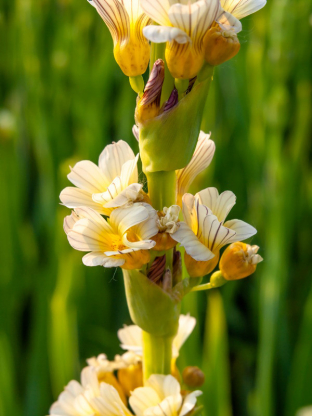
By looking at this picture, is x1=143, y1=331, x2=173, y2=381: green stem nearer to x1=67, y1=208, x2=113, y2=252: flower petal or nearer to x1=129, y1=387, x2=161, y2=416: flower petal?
x1=129, y1=387, x2=161, y2=416: flower petal

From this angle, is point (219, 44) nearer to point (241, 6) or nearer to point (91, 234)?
point (241, 6)

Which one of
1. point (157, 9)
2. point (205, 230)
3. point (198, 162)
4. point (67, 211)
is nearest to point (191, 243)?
point (205, 230)

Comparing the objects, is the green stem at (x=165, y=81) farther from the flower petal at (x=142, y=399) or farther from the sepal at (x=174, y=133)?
the flower petal at (x=142, y=399)

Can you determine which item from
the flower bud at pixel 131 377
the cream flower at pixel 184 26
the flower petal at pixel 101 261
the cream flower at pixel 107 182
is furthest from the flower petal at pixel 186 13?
the flower bud at pixel 131 377

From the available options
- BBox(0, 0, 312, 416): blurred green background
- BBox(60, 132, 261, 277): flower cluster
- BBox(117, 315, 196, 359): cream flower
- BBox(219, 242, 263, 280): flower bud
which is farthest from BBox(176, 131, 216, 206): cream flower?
BBox(0, 0, 312, 416): blurred green background

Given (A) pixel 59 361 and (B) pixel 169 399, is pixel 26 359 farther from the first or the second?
(B) pixel 169 399
